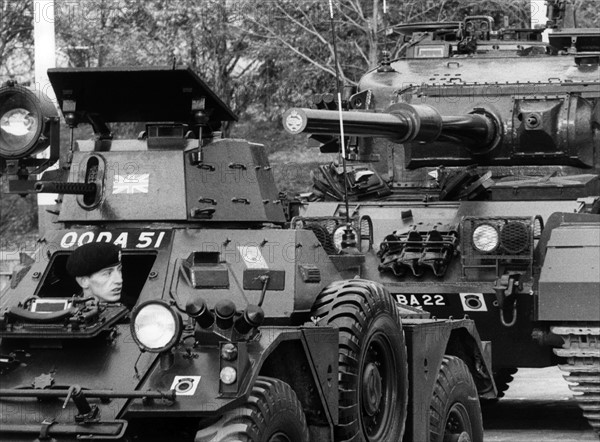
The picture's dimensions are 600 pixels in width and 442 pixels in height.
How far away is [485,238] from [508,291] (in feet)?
1.73

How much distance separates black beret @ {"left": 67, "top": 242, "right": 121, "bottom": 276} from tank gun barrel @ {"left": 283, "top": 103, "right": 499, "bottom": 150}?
7.07ft

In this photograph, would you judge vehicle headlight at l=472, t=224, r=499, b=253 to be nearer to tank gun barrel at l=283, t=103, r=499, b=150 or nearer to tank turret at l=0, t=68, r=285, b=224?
tank gun barrel at l=283, t=103, r=499, b=150

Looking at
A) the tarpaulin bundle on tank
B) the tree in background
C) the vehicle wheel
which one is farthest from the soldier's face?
the tree in background

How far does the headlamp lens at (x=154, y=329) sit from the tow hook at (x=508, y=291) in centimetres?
575

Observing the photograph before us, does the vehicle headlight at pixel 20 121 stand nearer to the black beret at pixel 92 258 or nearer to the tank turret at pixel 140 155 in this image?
the tank turret at pixel 140 155

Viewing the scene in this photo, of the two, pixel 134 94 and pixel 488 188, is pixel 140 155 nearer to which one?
pixel 134 94

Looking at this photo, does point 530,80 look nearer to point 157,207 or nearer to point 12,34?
point 157,207

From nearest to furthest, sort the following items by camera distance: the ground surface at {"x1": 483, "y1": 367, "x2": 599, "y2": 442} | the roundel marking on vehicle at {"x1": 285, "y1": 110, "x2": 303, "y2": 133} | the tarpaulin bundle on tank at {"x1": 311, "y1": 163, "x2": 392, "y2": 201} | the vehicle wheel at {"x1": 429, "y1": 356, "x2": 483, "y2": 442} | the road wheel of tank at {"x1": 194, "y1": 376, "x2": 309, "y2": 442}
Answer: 1. the road wheel of tank at {"x1": 194, "y1": 376, "x2": 309, "y2": 442}
2. the vehicle wheel at {"x1": 429, "y1": 356, "x2": 483, "y2": 442}
3. the roundel marking on vehicle at {"x1": 285, "y1": 110, "x2": 303, "y2": 133}
4. the ground surface at {"x1": 483, "y1": 367, "x2": 599, "y2": 442}
5. the tarpaulin bundle on tank at {"x1": 311, "y1": 163, "x2": 392, "y2": 201}

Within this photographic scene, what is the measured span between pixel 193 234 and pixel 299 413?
145cm

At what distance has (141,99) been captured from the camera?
887 cm

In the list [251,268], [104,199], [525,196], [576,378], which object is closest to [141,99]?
[104,199]

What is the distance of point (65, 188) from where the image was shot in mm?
8656

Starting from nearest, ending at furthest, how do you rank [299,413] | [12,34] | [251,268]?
[299,413] < [251,268] < [12,34]

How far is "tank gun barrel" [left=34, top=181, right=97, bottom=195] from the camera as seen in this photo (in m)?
8.45
